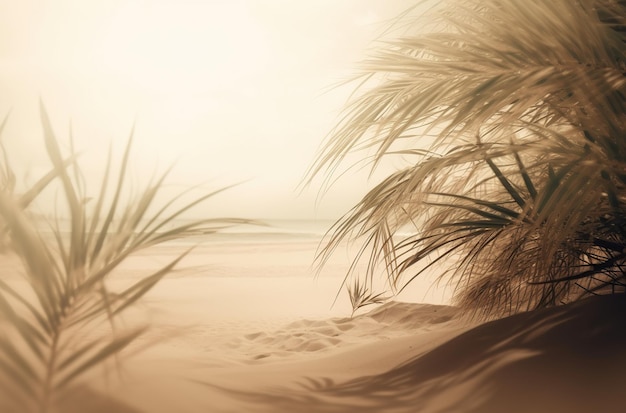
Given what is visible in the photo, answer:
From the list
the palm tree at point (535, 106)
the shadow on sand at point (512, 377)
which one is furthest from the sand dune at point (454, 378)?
the palm tree at point (535, 106)

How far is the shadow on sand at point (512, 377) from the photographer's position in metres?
0.92

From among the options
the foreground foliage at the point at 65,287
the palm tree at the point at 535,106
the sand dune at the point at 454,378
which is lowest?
the sand dune at the point at 454,378

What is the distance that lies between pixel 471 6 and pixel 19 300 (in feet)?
4.34

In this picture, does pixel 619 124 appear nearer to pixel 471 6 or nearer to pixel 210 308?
pixel 471 6

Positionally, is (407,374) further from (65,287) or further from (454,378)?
(65,287)

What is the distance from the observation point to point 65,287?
709 mm

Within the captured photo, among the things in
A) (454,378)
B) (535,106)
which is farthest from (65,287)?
(535,106)

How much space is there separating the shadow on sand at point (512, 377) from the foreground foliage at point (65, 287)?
36 centimetres

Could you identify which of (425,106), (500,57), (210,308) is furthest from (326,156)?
(210,308)

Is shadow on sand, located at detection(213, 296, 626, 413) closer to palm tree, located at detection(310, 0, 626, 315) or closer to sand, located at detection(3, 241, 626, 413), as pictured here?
sand, located at detection(3, 241, 626, 413)

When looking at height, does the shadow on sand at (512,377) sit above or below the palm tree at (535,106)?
below

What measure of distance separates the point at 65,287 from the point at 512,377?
0.84 metres

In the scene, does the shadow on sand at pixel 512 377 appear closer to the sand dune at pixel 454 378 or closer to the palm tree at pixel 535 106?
the sand dune at pixel 454 378

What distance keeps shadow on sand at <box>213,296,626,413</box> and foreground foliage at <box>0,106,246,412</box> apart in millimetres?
358
